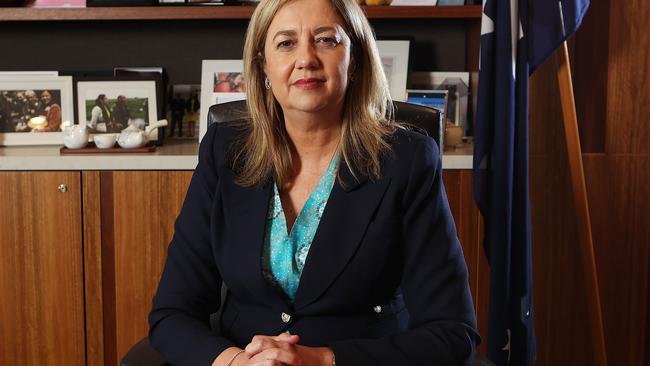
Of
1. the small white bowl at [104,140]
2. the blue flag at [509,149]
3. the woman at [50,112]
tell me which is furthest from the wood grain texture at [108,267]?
the blue flag at [509,149]

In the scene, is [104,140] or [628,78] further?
[104,140]

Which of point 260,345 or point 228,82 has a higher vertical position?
point 228,82

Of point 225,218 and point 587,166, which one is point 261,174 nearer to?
point 225,218

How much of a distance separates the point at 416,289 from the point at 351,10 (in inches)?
23.8

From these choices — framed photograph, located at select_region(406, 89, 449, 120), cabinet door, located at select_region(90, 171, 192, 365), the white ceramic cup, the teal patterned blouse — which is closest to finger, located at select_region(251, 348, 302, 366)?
the teal patterned blouse

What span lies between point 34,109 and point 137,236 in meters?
0.71

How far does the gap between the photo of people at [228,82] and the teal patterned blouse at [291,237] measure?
1350mm

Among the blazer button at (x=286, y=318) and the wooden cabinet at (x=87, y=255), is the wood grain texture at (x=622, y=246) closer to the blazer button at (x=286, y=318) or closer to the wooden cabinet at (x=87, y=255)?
the wooden cabinet at (x=87, y=255)

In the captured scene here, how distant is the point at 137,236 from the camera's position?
2.68m

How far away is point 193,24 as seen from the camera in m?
3.25

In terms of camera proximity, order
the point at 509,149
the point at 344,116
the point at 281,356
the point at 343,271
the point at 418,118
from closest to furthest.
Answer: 1. the point at 281,356
2. the point at 343,271
3. the point at 344,116
4. the point at 418,118
5. the point at 509,149

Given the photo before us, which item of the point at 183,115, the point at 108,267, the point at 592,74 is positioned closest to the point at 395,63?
the point at 592,74

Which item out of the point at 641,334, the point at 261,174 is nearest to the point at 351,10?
the point at 261,174

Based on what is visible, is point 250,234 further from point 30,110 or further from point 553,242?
point 30,110
